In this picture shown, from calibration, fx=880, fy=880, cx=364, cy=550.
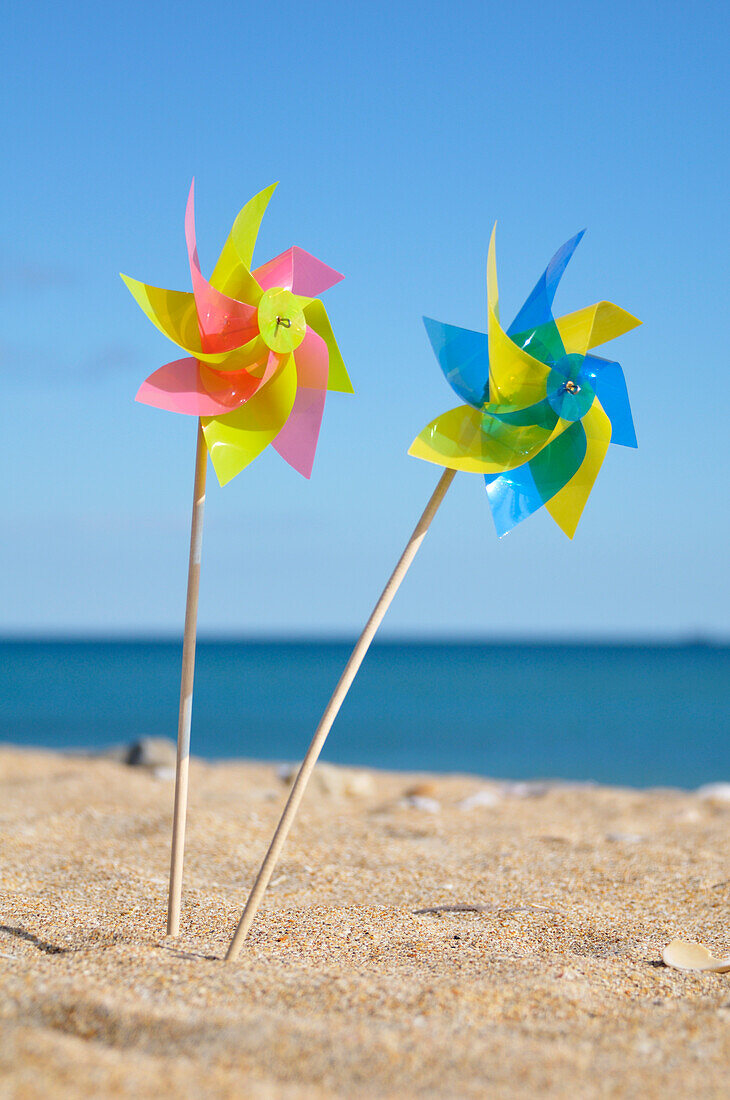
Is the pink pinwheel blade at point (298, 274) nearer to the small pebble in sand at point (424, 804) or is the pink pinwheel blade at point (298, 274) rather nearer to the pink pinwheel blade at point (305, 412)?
the pink pinwheel blade at point (305, 412)

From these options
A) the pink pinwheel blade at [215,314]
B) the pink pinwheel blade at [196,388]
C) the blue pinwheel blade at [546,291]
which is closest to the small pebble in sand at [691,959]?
the blue pinwheel blade at [546,291]

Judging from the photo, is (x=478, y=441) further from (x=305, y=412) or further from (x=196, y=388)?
(x=196, y=388)

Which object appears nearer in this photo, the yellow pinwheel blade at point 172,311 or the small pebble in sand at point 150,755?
→ the yellow pinwheel blade at point 172,311

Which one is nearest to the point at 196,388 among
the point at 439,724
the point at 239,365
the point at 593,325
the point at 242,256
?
the point at 239,365

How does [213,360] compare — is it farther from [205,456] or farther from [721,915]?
[721,915]

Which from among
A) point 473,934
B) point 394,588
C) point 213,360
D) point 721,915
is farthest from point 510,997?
point 213,360
